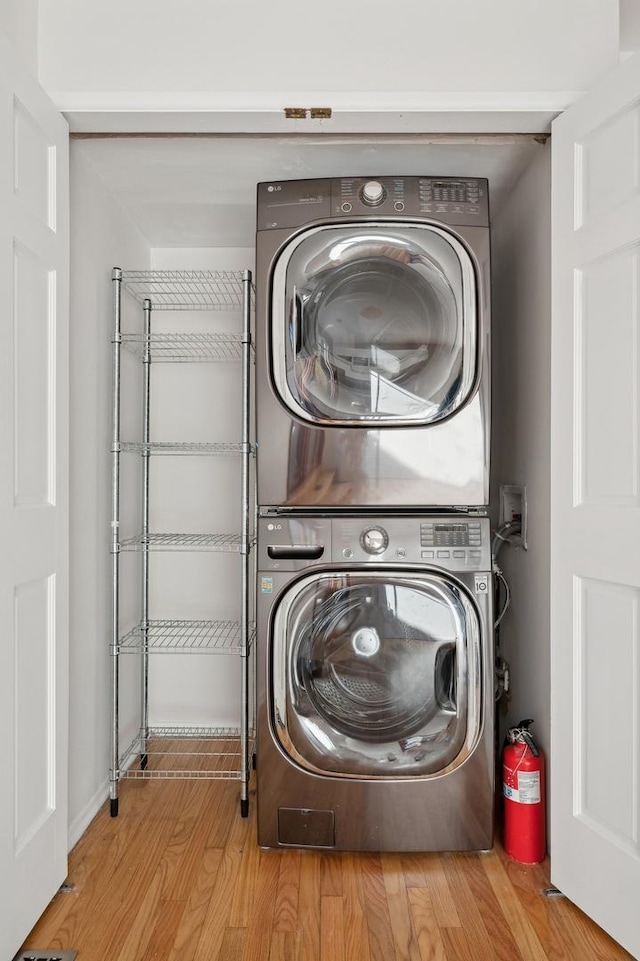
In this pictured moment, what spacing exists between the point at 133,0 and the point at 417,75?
74 cm

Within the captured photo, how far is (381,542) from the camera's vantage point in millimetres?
1890

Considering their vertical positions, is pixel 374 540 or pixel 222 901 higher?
pixel 374 540

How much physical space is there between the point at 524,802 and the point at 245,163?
203 cm

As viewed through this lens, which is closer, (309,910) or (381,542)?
(309,910)

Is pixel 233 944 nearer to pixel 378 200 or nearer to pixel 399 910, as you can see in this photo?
pixel 399 910

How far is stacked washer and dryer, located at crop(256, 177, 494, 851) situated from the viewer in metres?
1.88

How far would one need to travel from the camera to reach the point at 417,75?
171 cm

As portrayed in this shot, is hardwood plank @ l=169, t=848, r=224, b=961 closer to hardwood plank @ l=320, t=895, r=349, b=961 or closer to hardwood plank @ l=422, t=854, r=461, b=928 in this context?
hardwood plank @ l=320, t=895, r=349, b=961

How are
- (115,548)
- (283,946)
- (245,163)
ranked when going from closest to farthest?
(283,946) → (245,163) → (115,548)

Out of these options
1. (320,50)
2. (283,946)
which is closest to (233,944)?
(283,946)

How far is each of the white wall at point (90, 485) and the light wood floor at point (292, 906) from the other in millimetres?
261

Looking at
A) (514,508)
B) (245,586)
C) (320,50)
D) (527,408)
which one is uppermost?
(320,50)
